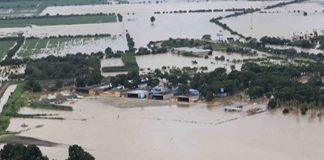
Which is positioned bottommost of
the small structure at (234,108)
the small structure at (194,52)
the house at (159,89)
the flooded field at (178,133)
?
the flooded field at (178,133)

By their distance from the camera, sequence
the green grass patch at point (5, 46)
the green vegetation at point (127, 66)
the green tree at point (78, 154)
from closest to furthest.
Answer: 1. the green tree at point (78, 154)
2. the green vegetation at point (127, 66)
3. the green grass patch at point (5, 46)

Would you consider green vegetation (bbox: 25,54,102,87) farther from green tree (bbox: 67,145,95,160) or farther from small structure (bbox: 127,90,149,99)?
green tree (bbox: 67,145,95,160)

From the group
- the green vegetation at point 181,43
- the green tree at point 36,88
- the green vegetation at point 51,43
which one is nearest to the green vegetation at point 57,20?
the green vegetation at point 51,43

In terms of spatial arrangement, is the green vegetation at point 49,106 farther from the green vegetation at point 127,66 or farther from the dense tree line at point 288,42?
the dense tree line at point 288,42

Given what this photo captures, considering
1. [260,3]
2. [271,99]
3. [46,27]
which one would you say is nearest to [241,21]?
[260,3]

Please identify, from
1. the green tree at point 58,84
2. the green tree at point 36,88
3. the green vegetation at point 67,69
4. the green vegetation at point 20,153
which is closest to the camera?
the green vegetation at point 20,153

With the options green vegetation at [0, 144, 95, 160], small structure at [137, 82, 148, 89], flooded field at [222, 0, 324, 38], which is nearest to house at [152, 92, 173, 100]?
small structure at [137, 82, 148, 89]

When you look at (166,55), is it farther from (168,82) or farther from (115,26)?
(115,26)
